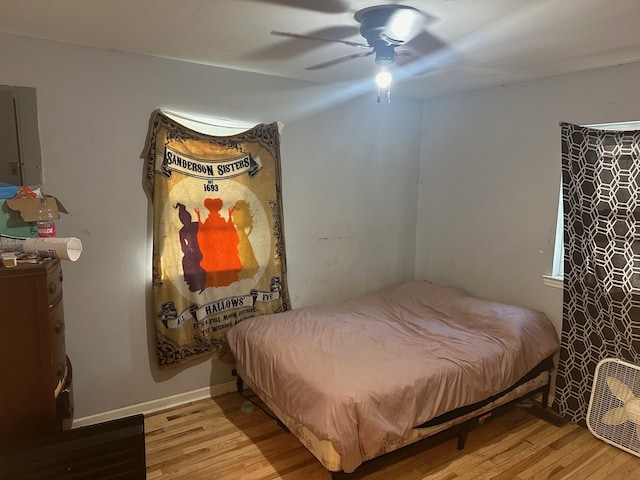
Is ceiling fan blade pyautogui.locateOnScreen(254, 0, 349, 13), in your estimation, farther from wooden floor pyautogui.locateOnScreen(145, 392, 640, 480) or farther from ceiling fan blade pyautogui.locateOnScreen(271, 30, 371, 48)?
wooden floor pyautogui.locateOnScreen(145, 392, 640, 480)

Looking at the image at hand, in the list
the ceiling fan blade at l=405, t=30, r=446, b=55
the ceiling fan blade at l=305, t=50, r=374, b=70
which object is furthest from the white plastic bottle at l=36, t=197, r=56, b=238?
the ceiling fan blade at l=405, t=30, r=446, b=55

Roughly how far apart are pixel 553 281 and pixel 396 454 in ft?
5.50

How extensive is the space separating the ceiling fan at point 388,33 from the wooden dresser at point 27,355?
1.61m

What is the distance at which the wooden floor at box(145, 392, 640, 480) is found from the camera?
228cm

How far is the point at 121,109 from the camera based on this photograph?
101 inches

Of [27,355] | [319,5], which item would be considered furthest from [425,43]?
[27,355]

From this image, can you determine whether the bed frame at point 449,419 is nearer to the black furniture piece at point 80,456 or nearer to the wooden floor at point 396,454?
the wooden floor at point 396,454

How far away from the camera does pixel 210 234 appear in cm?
289

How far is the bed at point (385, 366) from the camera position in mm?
2027

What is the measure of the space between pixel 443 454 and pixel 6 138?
3.01 m

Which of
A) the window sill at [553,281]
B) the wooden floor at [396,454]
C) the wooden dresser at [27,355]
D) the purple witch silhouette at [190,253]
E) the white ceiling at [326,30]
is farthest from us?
the window sill at [553,281]

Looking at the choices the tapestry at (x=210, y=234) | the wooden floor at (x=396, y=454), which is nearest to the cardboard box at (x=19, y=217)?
the tapestry at (x=210, y=234)

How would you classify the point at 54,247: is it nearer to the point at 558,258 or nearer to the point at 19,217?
the point at 19,217

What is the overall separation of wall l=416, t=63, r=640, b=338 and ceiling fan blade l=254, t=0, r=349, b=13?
1.89 m
